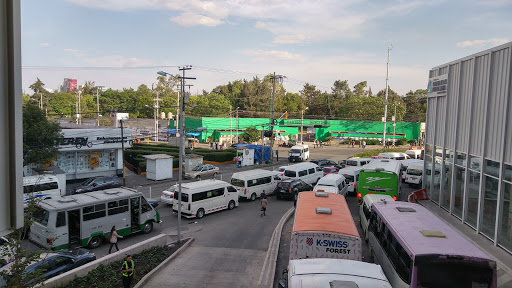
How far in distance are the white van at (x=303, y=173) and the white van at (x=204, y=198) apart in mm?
6031

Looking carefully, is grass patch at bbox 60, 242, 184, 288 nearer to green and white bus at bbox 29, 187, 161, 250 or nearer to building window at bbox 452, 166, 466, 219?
green and white bus at bbox 29, 187, 161, 250

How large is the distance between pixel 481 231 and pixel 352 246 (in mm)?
8629

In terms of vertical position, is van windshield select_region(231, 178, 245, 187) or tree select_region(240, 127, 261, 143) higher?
tree select_region(240, 127, 261, 143)

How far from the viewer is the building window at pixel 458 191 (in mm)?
17984

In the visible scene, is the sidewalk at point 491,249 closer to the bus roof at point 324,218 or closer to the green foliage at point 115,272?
the bus roof at point 324,218

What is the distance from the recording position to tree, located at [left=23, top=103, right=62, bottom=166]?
26922 millimetres

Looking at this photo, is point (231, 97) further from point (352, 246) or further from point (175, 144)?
point (352, 246)

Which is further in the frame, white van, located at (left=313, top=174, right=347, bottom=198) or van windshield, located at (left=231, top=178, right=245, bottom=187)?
van windshield, located at (left=231, top=178, right=245, bottom=187)

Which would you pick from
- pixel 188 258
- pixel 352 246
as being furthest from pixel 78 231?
pixel 352 246

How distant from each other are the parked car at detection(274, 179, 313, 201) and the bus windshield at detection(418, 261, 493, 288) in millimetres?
17810

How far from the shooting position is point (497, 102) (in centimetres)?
1493

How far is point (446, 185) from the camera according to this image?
2000cm

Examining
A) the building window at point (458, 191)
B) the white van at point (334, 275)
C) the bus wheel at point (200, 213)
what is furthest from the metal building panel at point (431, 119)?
the white van at point (334, 275)

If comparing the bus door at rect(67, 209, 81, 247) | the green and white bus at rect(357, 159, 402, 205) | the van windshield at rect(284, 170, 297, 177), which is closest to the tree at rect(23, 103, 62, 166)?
the bus door at rect(67, 209, 81, 247)
